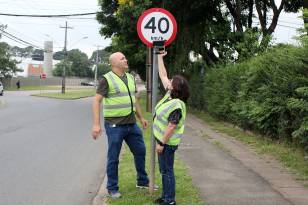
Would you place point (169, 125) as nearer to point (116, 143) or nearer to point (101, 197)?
point (116, 143)

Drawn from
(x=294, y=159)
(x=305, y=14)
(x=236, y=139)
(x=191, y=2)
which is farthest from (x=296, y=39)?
(x=191, y=2)

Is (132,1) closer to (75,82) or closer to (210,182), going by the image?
(210,182)

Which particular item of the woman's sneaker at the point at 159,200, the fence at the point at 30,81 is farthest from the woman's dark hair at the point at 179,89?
the fence at the point at 30,81

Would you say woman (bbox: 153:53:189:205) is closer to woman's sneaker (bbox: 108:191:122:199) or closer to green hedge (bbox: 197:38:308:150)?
woman's sneaker (bbox: 108:191:122:199)

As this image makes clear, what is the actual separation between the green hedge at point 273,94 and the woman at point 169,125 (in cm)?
308

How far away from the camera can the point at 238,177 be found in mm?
7941

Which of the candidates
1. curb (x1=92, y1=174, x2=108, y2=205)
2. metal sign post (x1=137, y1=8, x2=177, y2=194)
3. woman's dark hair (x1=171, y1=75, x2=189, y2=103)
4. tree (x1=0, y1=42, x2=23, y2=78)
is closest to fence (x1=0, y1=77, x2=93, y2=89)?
tree (x1=0, y1=42, x2=23, y2=78)

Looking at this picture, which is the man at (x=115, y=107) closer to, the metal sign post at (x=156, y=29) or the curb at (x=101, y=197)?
the curb at (x=101, y=197)

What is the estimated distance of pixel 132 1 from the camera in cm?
2284

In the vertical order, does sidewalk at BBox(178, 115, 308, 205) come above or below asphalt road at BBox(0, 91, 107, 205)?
above

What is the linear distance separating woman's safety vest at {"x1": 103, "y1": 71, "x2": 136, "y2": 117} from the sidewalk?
4.98ft

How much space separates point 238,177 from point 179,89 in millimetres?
2586

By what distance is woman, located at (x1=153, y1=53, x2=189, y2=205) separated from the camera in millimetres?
5910

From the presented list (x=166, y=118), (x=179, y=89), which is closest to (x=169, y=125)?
(x=166, y=118)
